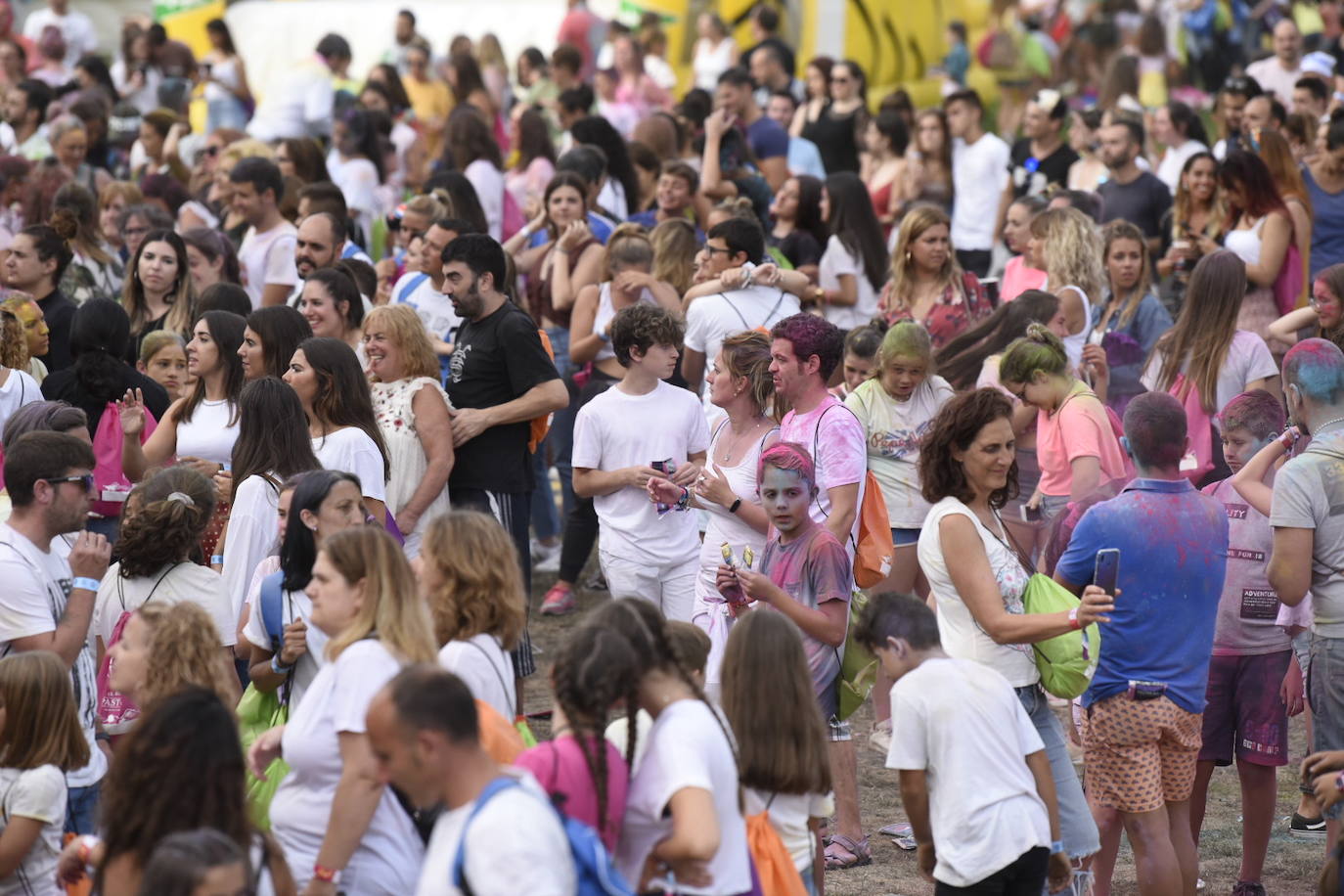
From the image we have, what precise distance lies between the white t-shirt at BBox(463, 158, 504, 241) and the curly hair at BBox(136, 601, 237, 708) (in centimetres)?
719

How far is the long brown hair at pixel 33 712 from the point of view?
450cm

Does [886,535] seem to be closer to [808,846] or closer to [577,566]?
[808,846]

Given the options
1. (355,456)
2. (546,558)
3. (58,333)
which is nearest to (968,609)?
(355,456)

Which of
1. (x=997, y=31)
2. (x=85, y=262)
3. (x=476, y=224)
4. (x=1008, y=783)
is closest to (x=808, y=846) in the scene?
(x=1008, y=783)

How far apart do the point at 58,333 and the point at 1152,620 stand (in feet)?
16.9

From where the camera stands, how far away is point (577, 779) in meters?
3.72

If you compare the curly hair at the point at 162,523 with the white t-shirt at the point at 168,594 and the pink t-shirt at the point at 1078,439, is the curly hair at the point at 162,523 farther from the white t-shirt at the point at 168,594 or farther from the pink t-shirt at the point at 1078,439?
the pink t-shirt at the point at 1078,439

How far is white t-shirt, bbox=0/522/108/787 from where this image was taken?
5.00 metres

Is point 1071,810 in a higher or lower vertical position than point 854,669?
lower

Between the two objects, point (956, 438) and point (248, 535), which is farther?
point (248, 535)

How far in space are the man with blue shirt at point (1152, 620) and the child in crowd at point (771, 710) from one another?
1.42 metres

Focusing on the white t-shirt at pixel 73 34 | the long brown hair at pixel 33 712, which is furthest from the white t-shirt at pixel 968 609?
the white t-shirt at pixel 73 34

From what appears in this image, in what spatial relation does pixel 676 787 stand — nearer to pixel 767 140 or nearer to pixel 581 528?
pixel 581 528

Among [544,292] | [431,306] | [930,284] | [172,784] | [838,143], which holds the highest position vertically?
[838,143]
